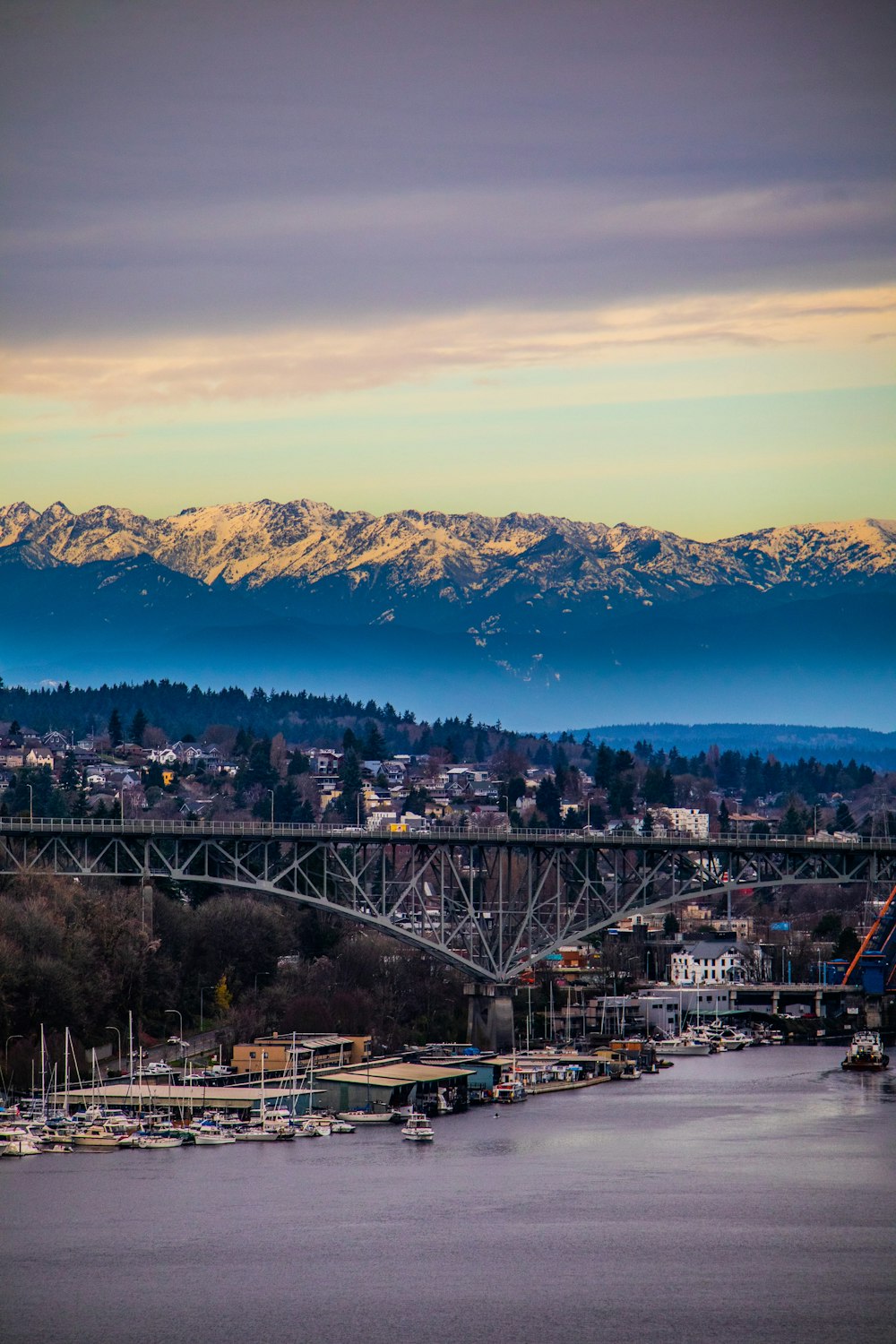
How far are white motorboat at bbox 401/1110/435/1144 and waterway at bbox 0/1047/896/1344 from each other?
0.54 metres

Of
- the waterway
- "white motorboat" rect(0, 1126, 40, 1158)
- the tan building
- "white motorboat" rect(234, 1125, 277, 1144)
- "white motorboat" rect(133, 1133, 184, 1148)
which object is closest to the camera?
the waterway

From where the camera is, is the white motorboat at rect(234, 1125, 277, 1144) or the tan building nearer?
the white motorboat at rect(234, 1125, 277, 1144)

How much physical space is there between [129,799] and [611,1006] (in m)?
76.8

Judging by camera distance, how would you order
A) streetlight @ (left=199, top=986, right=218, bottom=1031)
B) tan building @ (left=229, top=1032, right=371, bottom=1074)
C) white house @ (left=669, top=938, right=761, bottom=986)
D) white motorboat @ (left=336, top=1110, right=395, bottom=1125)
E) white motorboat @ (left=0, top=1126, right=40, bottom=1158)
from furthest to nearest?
1. white house @ (left=669, top=938, right=761, bottom=986)
2. streetlight @ (left=199, top=986, right=218, bottom=1031)
3. tan building @ (left=229, top=1032, right=371, bottom=1074)
4. white motorboat @ (left=336, top=1110, right=395, bottom=1125)
5. white motorboat @ (left=0, top=1126, right=40, bottom=1158)

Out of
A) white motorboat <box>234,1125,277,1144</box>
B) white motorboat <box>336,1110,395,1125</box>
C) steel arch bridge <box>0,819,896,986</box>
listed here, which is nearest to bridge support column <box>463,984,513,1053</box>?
steel arch bridge <box>0,819,896,986</box>

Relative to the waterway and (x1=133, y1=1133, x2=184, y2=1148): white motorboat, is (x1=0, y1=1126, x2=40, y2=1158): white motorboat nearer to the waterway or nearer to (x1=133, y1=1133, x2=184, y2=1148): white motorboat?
the waterway

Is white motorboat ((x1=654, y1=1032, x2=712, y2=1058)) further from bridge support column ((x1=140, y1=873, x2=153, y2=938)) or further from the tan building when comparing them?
bridge support column ((x1=140, y1=873, x2=153, y2=938))

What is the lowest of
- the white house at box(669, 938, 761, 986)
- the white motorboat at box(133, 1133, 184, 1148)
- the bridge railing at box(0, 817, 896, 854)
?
the white motorboat at box(133, 1133, 184, 1148)

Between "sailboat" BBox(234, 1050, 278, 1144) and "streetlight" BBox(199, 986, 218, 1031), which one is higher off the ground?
"streetlight" BBox(199, 986, 218, 1031)

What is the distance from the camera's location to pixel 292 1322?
59.3 m

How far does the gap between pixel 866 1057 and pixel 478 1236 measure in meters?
46.8

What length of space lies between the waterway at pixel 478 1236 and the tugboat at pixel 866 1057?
18088mm

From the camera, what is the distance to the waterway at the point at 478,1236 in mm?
59344

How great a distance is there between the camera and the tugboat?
4365 inches
